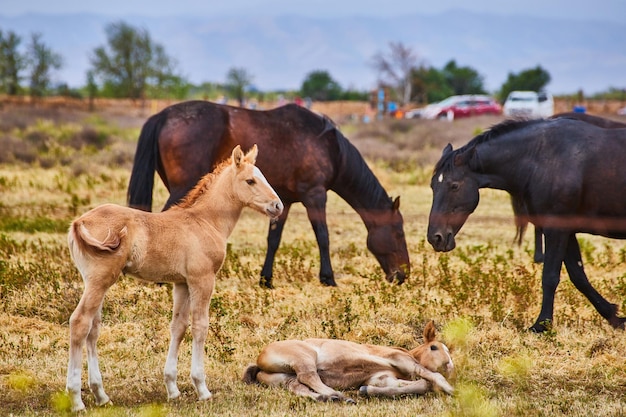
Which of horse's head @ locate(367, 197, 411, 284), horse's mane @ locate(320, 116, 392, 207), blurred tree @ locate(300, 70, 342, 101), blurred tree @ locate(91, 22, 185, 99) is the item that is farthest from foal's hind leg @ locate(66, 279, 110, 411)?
blurred tree @ locate(300, 70, 342, 101)

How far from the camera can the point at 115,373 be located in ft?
22.1

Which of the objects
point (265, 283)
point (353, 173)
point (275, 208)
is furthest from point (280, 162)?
point (275, 208)

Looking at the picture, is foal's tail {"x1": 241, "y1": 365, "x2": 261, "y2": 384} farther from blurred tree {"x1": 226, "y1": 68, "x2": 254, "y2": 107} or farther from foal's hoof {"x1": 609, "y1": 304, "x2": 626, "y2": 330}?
blurred tree {"x1": 226, "y1": 68, "x2": 254, "y2": 107}

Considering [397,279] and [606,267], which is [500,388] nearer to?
[397,279]

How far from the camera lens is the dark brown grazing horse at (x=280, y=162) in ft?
32.6

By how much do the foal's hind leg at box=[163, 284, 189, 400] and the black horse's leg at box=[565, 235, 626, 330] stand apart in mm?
4050

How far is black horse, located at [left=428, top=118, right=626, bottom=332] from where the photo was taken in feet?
25.7

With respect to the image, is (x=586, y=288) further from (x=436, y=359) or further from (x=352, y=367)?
(x=352, y=367)

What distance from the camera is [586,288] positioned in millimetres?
8211

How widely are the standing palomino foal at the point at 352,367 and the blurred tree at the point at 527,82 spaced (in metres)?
62.0

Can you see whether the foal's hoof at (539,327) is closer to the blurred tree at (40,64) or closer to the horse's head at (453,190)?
the horse's head at (453,190)

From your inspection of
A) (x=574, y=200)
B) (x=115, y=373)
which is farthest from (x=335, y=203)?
(x=115, y=373)

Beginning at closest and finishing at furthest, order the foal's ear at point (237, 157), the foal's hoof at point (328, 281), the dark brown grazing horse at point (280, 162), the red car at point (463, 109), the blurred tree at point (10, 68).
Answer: the foal's ear at point (237, 157) < the dark brown grazing horse at point (280, 162) < the foal's hoof at point (328, 281) < the red car at point (463, 109) < the blurred tree at point (10, 68)

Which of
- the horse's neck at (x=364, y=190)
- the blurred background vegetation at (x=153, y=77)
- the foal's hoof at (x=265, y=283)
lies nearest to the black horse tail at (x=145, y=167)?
the foal's hoof at (x=265, y=283)
